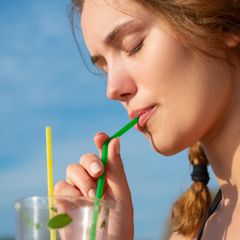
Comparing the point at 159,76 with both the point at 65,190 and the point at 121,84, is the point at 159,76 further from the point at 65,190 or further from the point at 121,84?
the point at 65,190

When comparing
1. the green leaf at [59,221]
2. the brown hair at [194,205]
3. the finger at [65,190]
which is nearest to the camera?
the green leaf at [59,221]

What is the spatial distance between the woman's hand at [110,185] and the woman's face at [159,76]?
0.49 feet

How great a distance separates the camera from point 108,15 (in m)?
1.91

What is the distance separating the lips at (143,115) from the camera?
189cm

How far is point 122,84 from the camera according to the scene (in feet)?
6.15

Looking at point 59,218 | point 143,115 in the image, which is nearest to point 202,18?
point 143,115

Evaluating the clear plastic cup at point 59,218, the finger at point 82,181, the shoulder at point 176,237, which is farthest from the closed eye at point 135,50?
the shoulder at point 176,237

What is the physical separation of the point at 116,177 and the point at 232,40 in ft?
1.86

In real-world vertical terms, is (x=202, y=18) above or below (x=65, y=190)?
above

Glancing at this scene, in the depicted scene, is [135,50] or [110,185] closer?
[135,50]

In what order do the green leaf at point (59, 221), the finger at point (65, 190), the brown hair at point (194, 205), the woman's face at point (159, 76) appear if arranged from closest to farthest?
the green leaf at point (59, 221), the woman's face at point (159, 76), the finger at point (65, 190), the brown hair at point (194, 205)

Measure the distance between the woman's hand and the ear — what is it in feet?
1.51

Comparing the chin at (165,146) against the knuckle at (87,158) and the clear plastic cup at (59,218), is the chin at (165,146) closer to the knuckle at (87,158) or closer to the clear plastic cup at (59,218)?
the knuckle at (87,158)

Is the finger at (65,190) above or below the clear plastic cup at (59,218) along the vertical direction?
above
